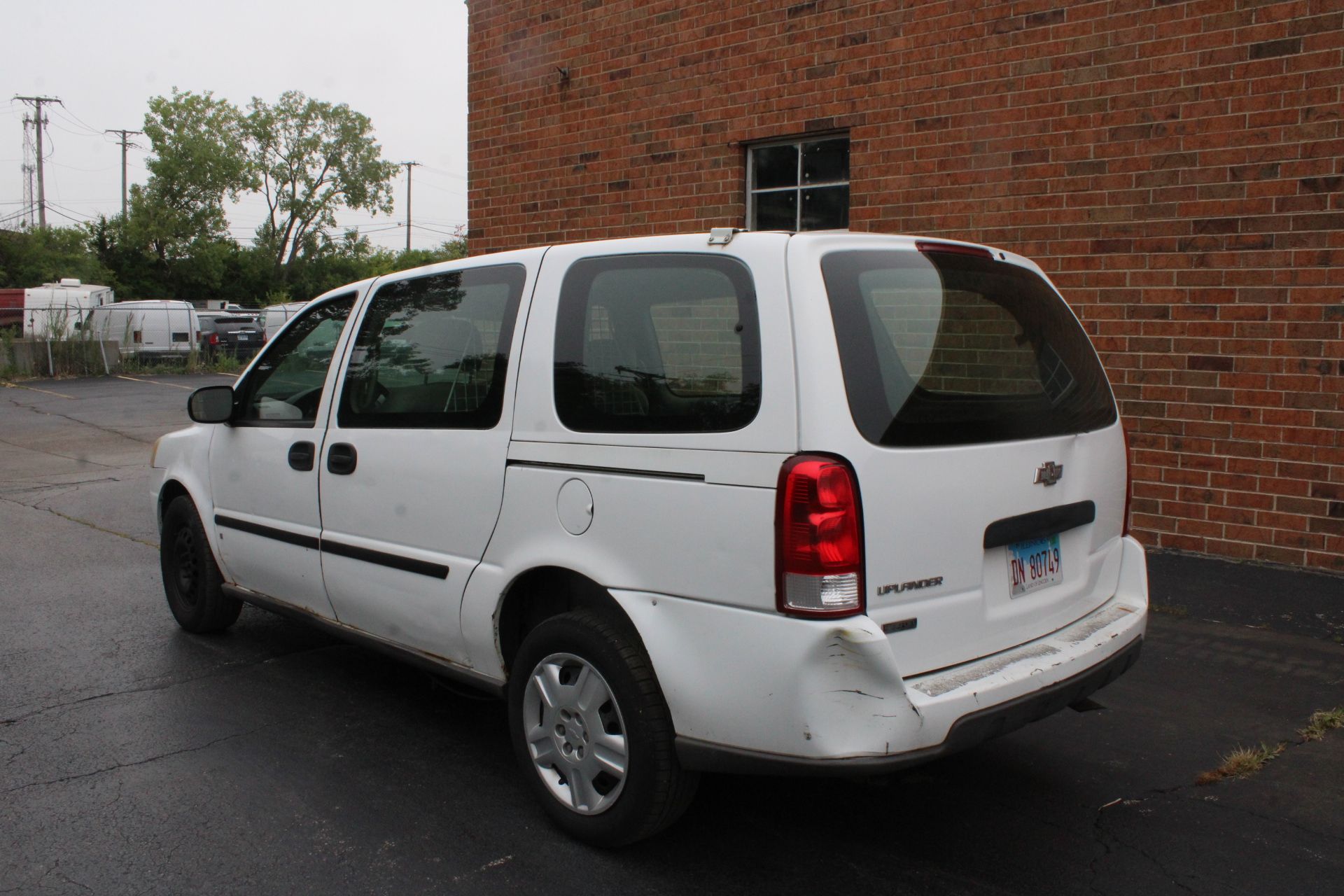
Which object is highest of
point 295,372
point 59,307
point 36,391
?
point 59,307

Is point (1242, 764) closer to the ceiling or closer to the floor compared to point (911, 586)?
closer to the floor

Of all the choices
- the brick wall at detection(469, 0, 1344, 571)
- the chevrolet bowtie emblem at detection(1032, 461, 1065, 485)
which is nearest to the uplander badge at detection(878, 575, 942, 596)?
the chevrolet bowtie emblem at detection(1032, 461, 1065, 485)

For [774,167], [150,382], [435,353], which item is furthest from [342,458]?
[150,382]

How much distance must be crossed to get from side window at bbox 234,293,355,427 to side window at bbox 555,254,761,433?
1.45 m

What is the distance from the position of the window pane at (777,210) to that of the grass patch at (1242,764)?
539 cm

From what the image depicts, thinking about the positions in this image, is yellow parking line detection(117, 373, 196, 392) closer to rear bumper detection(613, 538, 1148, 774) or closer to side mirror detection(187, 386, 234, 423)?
side mirror detection(187, 386, 234, 423)

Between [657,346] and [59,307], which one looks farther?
[59,307]

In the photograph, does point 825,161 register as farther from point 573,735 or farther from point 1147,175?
point 573,735

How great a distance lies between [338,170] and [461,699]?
7261cm

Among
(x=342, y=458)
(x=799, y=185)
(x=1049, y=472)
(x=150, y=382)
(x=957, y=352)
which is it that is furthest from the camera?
(x=150, y=382)

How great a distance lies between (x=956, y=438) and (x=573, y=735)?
4.61 feet

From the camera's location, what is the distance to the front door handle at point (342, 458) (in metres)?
4.23

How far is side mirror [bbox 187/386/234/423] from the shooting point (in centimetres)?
488

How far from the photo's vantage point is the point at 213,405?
4.88 m
